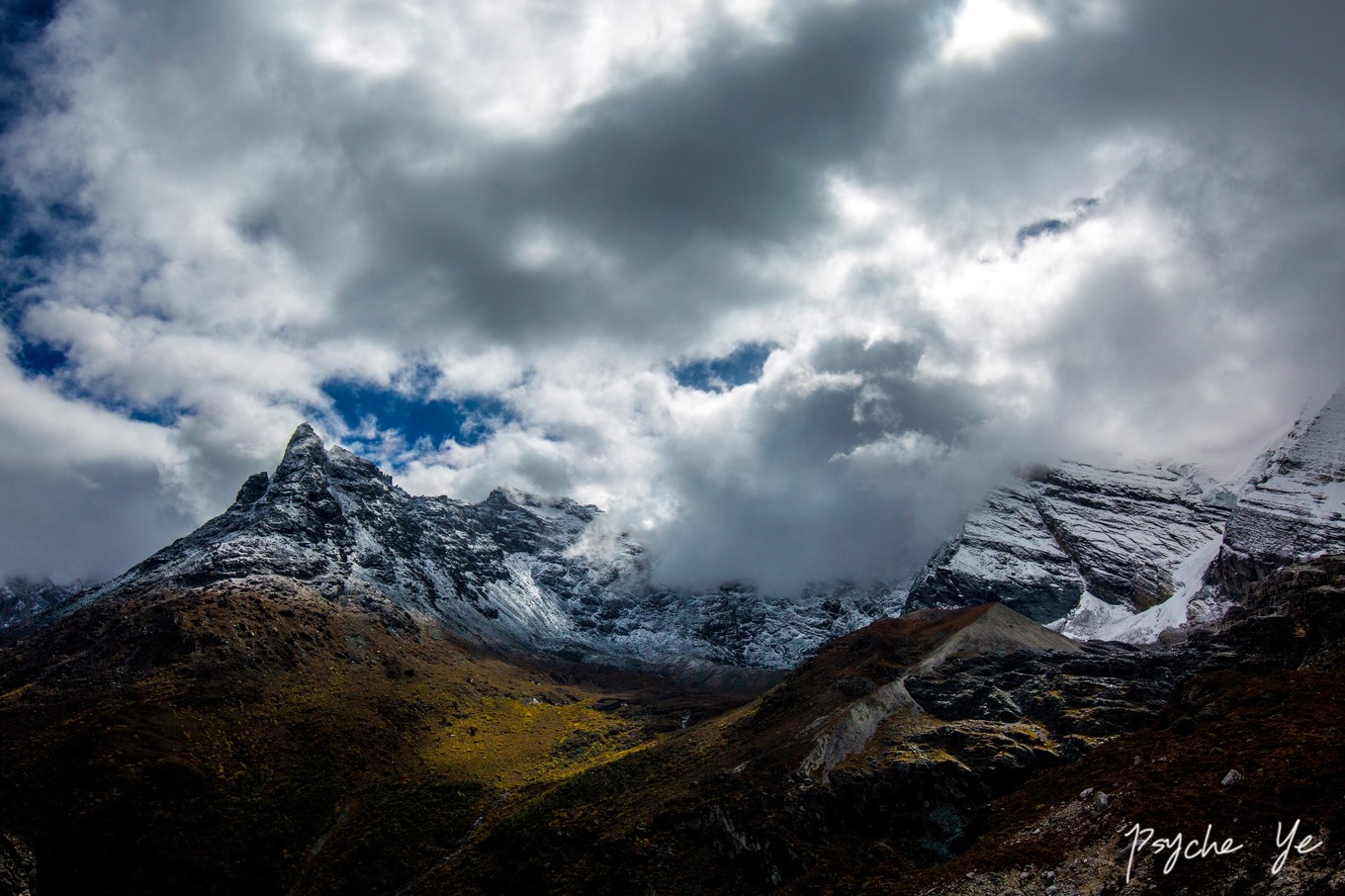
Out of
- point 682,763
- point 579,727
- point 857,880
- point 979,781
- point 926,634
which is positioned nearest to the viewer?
point 857,880

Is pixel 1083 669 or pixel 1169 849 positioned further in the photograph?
pixel 1083 669

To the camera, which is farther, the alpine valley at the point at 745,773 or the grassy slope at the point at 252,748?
the grassy slope at the point at 252,748

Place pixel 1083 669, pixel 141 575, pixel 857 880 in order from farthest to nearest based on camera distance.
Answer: pixel 141 575
pixel 1083 669
pixel 857 880

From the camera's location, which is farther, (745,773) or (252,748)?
(252,748)

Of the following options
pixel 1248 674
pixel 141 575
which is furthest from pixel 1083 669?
pixel 141 575

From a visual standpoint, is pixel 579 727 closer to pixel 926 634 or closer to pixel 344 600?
pixel 344 600

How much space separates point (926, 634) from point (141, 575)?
208058 mm

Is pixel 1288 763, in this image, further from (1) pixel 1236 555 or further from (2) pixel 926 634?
(1) pixel 1236 555

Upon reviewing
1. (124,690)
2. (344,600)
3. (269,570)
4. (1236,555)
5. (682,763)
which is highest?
(269,570)

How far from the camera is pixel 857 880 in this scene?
5453cm

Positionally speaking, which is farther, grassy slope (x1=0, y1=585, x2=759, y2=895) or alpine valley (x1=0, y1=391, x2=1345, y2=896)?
grassy slope (x1=0, y1=585, x2=759, y2=895)

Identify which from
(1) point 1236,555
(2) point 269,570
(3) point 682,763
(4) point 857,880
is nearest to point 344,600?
(2) point 269,570

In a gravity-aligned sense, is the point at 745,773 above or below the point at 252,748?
below

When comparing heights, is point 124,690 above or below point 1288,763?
above
